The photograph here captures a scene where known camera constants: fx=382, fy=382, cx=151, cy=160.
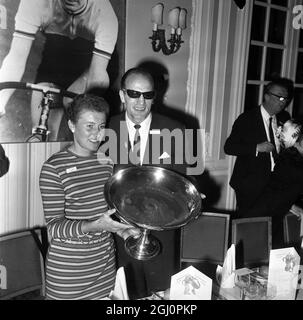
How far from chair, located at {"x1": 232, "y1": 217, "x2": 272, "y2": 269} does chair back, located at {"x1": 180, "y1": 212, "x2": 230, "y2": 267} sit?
0.07m

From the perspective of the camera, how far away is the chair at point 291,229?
2.14 meters

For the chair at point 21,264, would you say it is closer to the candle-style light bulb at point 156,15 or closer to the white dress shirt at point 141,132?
the white dress shirt at point 141,132

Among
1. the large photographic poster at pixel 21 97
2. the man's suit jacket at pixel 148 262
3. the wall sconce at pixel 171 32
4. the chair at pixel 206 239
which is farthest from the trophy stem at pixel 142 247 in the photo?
the wall sconce at pixel 171 32

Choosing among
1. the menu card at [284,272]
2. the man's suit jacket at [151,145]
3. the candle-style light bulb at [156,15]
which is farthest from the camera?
the candle-style light bulb at [156,15]

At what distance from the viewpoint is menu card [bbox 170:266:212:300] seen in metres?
1.16

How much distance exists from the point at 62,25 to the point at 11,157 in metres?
0.89

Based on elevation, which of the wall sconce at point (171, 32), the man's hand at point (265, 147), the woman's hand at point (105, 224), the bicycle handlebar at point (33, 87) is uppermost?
the wall sconce at point (171, 32)

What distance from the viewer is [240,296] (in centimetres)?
137

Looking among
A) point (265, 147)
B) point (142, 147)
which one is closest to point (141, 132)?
point (142, 147)

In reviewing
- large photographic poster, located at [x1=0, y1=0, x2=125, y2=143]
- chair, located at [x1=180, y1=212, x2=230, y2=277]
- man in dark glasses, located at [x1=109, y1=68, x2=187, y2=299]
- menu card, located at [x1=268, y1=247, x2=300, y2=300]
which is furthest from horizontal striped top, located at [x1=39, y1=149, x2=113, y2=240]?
large photographic poster, located at [x1=0, y1=0, x2=125, y2=143]

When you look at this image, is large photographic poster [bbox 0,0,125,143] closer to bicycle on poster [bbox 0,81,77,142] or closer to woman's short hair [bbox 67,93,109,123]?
Answer: bicycle on poster [bbox 0,81,77,142]

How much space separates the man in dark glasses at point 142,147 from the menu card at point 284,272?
562 mm
